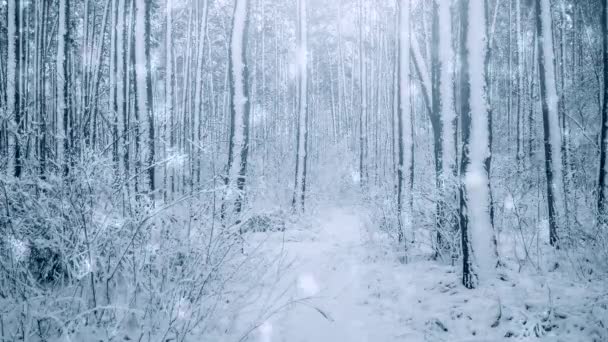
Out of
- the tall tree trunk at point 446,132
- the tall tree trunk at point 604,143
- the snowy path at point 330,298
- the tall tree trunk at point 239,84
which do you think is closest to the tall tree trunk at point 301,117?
the snowy path at point 330,298

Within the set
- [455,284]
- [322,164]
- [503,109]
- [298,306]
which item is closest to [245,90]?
[298,306]

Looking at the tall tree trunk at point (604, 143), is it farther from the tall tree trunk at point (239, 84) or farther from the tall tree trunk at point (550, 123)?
the tall tree trunk at point (239, 84)

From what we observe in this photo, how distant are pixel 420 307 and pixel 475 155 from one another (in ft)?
5.78

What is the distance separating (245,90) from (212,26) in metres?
16.8

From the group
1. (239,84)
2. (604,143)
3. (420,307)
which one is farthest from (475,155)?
(239,84)

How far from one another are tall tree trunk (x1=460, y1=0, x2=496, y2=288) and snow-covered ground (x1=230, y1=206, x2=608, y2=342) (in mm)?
313

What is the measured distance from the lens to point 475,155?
4094mm

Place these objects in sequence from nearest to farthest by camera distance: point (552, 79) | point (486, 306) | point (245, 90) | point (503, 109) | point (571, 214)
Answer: point (486, 306) → point (571, 214) → point (552, 79) → point (245, 90) → point (503, 109)

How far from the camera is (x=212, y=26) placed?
22219mm

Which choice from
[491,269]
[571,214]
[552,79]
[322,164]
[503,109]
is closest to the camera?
[491,269]

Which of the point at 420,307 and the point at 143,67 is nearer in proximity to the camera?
the point at 420,307

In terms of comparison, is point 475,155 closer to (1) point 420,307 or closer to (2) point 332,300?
(1) point 420,307

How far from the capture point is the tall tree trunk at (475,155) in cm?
404

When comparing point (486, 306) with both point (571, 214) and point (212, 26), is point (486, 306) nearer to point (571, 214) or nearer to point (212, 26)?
point (571, 214)
